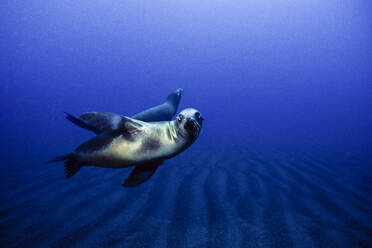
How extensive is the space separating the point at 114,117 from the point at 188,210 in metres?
2.43

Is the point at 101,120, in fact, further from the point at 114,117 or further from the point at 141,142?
the point at 141,142

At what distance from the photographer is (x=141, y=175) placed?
192 centimetres

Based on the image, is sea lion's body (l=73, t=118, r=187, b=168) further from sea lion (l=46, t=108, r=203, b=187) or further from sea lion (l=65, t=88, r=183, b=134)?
sea lion (l=65, t=88, r=183, b=134)

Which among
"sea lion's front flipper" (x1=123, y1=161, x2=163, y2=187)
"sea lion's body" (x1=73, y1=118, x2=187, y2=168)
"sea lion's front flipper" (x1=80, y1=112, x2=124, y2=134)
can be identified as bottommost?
"sea lion's front flipper" (x1=123, y1=161, x2=163, y2=187)

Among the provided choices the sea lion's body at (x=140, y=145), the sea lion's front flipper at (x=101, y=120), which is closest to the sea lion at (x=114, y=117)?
the sea lion's front flipper at (x=101, y=120)

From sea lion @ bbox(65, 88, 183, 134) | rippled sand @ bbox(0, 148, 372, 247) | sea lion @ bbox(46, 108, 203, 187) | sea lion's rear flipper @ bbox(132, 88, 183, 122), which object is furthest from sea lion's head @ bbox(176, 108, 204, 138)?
rippled sand @ bbox(0, 148, 372, 247)

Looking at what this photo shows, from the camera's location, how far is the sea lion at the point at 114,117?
1.54 meters

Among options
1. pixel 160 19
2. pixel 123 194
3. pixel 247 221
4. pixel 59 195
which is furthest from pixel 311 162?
pixel 160 19

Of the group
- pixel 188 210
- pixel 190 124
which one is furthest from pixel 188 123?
pixel 188 210

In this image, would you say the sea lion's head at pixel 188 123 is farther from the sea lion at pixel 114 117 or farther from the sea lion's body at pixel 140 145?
the sea lion at pixel 114 117

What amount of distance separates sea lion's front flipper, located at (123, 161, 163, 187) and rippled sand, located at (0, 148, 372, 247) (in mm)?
1159

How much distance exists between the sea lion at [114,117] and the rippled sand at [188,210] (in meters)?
1.69

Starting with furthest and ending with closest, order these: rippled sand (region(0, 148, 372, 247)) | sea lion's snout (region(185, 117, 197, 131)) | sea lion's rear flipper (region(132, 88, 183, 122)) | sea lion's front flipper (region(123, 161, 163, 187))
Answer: rippled sand (region(0, 148, 372, 247)), sea lion's rear flipper (region(132, 88, 183, 122)), sea lion's front flipper (region(123, 161, 163, 187)), sea lion's snout (region(185, 117, 197, 131))

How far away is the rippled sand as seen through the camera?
Result: 8.40ft
